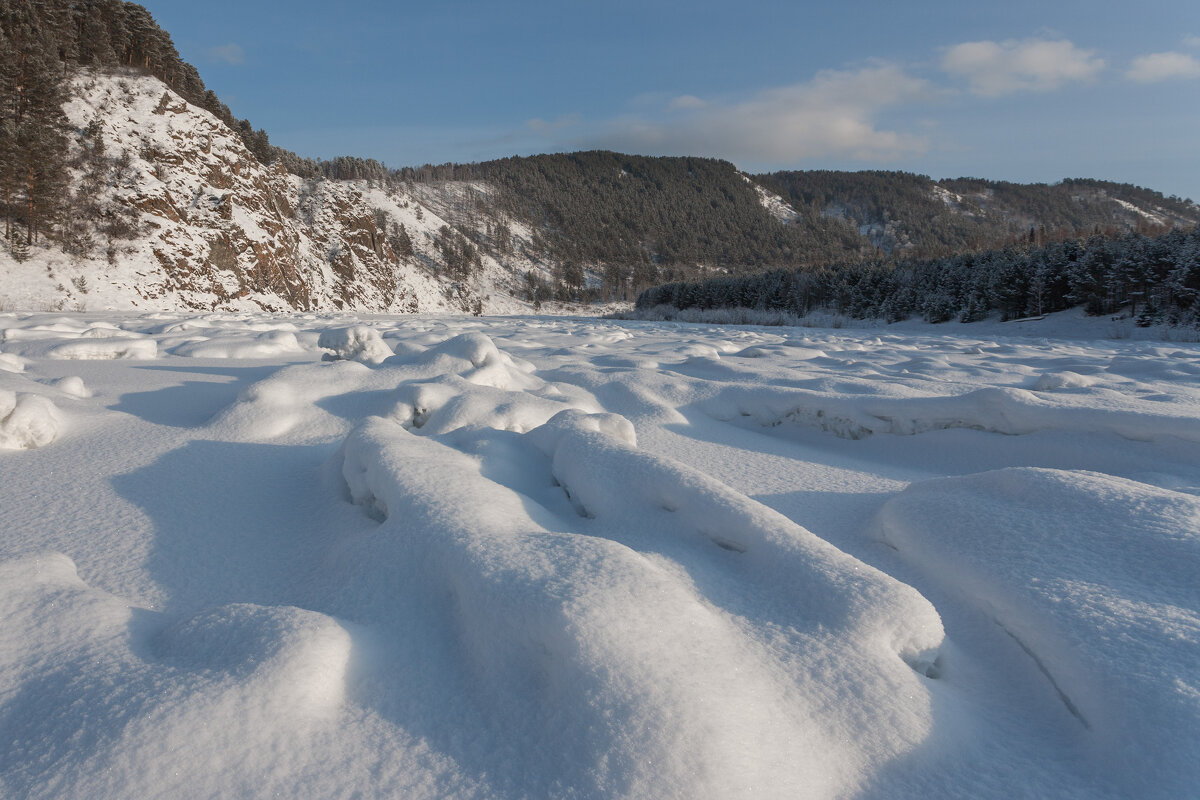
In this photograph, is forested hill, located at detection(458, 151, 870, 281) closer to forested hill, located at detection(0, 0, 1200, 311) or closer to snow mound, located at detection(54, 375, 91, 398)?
forested hill, located at detection(0, 0, 1200, 311)

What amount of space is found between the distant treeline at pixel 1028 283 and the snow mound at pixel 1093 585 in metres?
16.7

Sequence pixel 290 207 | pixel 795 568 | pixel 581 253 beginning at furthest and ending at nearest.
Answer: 1. pixel 581 253
2. pixel 290 207
3. pixel 795 568

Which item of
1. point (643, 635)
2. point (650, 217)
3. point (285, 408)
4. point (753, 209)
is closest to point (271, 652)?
point (643, 635)

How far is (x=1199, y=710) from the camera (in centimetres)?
112

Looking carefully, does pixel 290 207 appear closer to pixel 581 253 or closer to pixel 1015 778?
pixel 1015 778

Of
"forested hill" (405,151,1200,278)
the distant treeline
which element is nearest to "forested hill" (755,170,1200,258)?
"forested hill" (405,151,1200,278)

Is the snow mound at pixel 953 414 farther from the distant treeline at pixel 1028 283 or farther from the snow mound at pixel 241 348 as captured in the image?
the distant treeline at pixel 1028 283

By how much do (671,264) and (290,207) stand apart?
78290mm

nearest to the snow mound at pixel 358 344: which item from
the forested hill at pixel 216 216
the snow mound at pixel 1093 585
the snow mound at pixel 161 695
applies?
the snow mound at pixel 161 695

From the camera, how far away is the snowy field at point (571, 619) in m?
1.02

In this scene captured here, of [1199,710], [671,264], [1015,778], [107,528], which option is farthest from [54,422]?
[671,264]

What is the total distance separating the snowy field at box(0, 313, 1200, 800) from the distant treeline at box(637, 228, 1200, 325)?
16.6 metres

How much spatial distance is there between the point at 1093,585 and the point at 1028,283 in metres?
22.2

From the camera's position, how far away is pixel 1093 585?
1530 mm
